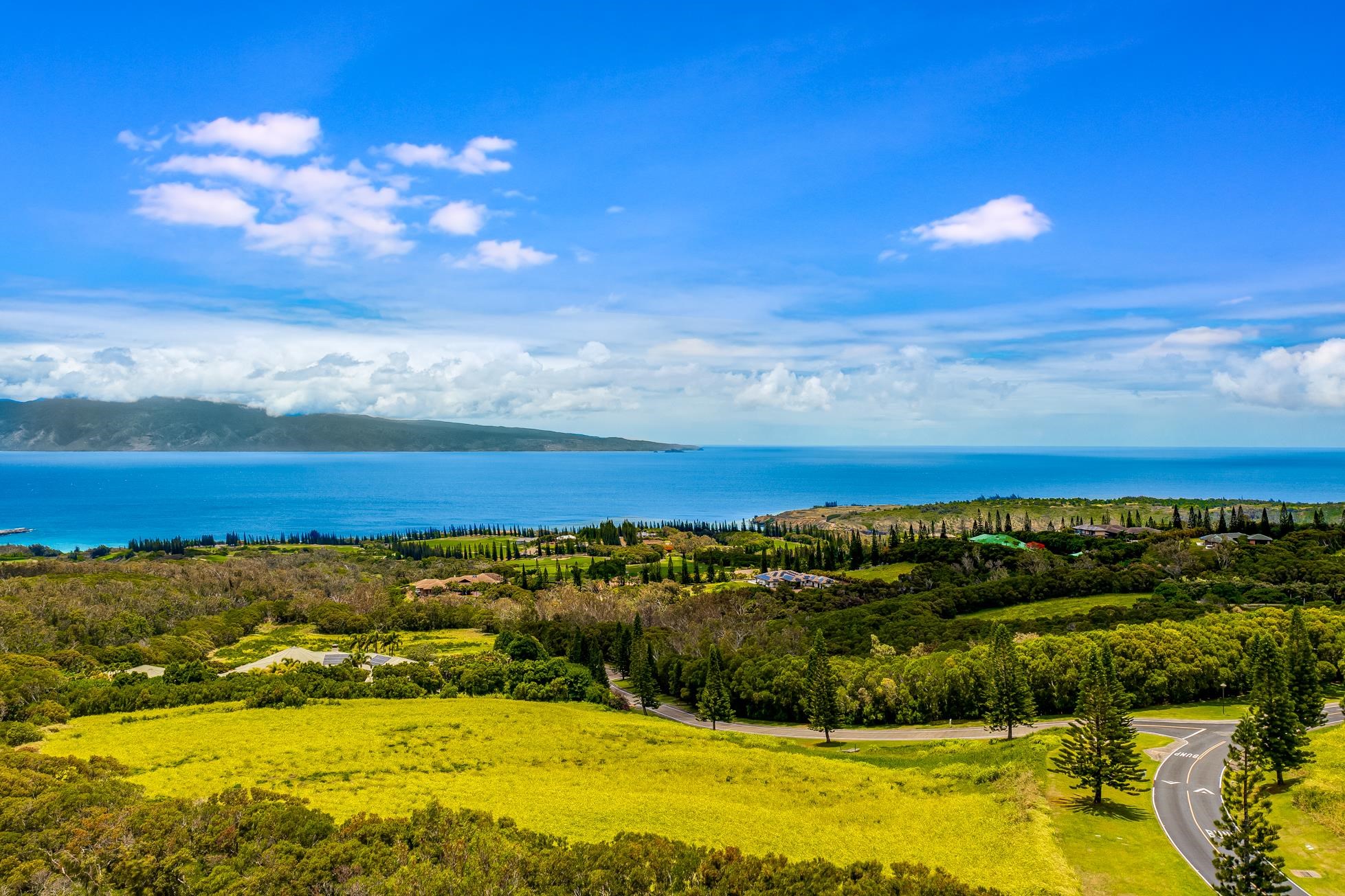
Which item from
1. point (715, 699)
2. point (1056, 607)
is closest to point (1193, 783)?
point (715, 699)

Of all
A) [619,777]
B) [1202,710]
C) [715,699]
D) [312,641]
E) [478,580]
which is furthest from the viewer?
[478,580]

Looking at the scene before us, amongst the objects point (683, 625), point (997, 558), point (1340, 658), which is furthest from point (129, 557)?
point (1340, 658)

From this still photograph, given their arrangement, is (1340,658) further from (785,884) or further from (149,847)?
(149,847)

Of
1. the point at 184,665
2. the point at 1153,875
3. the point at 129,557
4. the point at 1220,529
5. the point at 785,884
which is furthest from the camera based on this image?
the point at 129,557

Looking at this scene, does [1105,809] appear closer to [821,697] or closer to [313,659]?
[821,697]

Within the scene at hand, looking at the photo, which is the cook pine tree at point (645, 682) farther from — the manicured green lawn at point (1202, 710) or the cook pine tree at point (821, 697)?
the manicured green lawn at point (1202, 710)

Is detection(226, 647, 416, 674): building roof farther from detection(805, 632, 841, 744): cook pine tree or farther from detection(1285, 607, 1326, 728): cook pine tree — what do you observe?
detection(1285, 607, 1326, 728): cook pine tree
